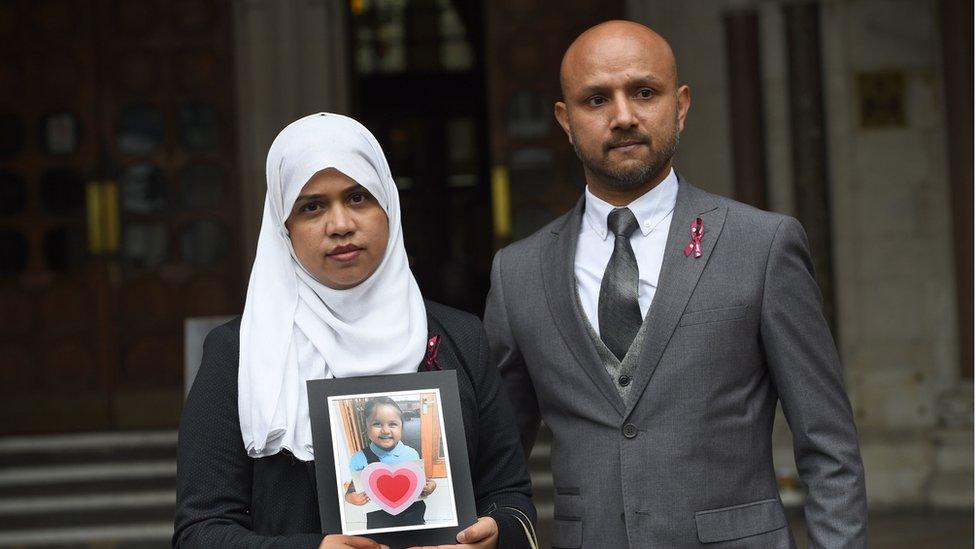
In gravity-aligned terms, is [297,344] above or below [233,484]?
above

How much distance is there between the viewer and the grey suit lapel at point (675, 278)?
2.53m

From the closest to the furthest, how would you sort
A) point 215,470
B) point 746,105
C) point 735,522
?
point 215,470
point 735,522
point 746,105

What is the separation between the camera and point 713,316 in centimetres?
254

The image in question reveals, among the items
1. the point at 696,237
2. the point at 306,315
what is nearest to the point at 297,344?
the point at 306,315

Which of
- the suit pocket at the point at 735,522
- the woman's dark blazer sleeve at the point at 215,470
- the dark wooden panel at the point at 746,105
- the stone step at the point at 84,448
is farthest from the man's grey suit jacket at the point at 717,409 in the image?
the stone step at the point at 84,448

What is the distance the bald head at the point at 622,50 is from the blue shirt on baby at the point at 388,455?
88cm

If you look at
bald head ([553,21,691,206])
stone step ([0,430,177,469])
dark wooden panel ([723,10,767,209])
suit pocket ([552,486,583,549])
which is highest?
dark wooden panel ([723,10,767,209])

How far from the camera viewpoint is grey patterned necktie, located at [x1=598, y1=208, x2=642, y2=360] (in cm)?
257

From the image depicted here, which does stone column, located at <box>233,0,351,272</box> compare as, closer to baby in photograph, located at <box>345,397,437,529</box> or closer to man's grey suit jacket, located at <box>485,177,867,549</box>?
man's grey suit jacket, located at <box>485,177,867,549</box>

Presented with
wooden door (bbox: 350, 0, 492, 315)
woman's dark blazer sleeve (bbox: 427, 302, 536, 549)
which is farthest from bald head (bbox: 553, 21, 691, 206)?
wooden door (bbox: 350, 0, 492, 315)

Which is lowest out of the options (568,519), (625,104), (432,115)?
(568,519)

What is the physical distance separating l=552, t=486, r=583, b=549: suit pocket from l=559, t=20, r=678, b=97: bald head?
0.86 m

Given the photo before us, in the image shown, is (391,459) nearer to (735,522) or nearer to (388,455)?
(388,455)

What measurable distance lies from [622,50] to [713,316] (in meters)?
0.57
